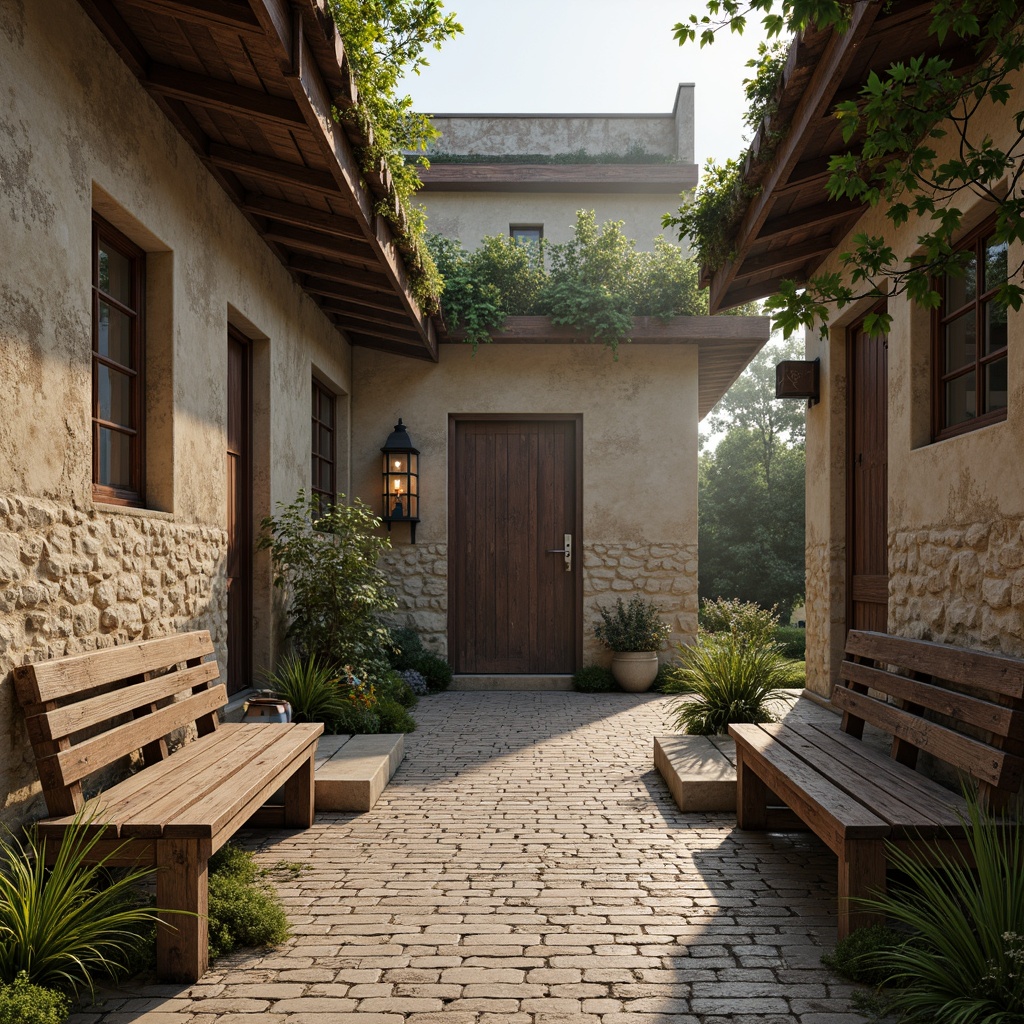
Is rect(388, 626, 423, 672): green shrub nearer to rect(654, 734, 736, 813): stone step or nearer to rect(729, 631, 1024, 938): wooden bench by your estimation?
rect(654, 734, 736, 813): stone step

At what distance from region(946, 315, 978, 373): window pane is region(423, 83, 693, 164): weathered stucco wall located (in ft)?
28.0

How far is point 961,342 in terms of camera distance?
4539 mm

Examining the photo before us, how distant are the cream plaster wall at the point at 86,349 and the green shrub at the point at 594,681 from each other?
4.27 m

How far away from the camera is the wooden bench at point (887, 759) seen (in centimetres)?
287

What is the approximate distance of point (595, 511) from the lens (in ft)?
30.0

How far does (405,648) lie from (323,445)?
2106 mm

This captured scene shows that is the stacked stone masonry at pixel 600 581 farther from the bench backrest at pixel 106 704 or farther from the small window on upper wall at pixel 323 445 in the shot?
the bench backrest at pixel 106 704

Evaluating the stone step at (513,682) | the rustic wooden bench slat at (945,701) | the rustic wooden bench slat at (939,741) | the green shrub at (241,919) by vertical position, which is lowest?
the stone step at (513,682)

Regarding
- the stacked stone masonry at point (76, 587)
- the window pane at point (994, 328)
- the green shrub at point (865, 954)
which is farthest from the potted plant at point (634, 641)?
the green shrub at point (865, 954)

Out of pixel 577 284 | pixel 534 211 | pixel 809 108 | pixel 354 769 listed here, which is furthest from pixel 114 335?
pixel 534 211

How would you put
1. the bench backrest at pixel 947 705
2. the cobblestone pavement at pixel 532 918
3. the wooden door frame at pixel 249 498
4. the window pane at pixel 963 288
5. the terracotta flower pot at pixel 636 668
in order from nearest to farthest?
the cobblestone pavement at pixel 532 918
the bench backrest at pixel 947 705
the window pane at pixel 963 288
the wooden door frame at pixel 249 498
the terracotta flower pot at pixel 636 668

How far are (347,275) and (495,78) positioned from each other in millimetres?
7124

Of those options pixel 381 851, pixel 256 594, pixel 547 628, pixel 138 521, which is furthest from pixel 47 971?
pixel 547 628

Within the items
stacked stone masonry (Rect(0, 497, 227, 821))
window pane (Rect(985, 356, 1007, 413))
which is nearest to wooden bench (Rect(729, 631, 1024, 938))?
window pane (Rect(985, 356, 1007, 413))
